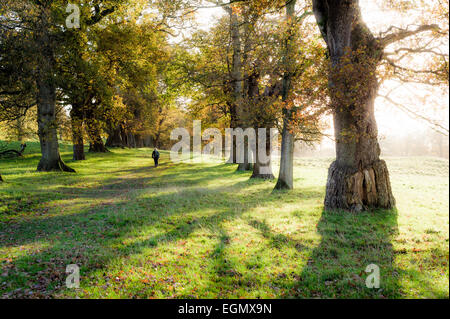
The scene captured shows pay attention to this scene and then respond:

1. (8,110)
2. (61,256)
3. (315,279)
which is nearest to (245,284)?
(315,279)

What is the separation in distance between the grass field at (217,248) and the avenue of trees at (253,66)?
2456 mm

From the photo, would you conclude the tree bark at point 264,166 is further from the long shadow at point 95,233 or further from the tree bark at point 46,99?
the tree bark at point 46,99

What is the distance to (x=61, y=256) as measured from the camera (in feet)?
20.4

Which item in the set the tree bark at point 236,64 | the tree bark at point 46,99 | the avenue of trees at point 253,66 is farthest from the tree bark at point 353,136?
the tree bark at point 46,99

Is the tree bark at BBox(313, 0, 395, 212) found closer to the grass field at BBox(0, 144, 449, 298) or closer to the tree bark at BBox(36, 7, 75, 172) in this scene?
the grass field at BBox(0, 144, 449, 298)

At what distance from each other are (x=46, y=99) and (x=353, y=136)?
20898 mm

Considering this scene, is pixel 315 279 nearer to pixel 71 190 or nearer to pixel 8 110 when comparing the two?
pixel 71 190

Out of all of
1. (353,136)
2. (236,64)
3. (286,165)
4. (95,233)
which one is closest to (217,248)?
(95,233)

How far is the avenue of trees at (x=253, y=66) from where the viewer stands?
8.22 meters

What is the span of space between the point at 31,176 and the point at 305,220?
59.0 feet

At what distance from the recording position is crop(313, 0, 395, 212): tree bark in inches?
347

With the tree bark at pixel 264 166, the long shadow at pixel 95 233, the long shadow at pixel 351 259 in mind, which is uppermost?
the tree bark at pixel 264 166

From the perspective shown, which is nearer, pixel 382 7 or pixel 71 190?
pixel 382 7

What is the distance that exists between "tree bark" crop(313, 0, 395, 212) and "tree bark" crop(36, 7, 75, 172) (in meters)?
15.2
